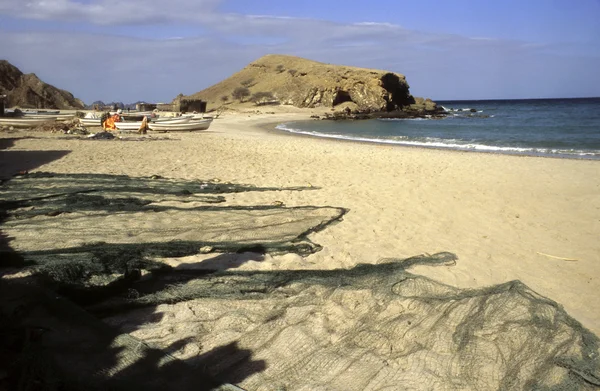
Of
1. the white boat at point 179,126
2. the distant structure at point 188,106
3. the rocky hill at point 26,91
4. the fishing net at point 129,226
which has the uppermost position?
the rocky hill at point 26,91

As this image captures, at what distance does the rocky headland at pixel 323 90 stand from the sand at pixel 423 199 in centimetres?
3576

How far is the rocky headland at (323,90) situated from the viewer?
179 feet

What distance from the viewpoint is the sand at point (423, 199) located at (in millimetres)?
5059

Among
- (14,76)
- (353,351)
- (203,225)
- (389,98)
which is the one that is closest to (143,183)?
(203,225)

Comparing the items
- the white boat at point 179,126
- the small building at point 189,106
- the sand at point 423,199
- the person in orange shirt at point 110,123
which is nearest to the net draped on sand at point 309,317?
the sand at point 423,199

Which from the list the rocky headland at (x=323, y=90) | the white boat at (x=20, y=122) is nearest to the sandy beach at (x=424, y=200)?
the white boat at (x=20, y=122)

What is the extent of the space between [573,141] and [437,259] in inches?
866

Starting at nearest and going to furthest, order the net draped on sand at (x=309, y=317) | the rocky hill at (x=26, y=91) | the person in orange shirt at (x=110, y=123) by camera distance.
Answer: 1. the net draped on sand at (x=309, y=317)
2. the person in orange shirt at (x=110, y=123)
3. the rocky hill at (x=26, y=91)

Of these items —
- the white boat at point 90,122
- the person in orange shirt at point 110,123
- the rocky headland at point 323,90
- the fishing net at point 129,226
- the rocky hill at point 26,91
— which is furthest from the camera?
the rocky headland at point 323,90

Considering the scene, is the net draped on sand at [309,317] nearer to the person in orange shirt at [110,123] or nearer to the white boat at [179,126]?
the person in orange shirt at [110,123]

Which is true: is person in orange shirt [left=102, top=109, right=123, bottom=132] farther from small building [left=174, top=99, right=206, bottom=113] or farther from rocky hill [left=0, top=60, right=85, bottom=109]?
rocky hill [left=0, top=60, right=85, bottom=109]

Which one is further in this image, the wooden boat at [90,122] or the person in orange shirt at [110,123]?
the wooden boat at [90,122]

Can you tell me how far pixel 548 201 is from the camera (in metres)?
8.55

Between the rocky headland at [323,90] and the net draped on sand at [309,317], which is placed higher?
the rocky headland at [323,90]
